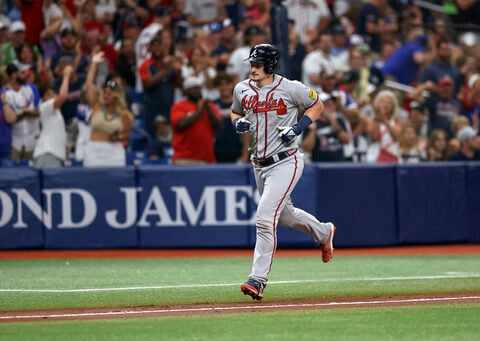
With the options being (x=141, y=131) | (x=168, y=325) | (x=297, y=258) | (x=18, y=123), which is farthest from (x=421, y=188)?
(x=168, y=325)

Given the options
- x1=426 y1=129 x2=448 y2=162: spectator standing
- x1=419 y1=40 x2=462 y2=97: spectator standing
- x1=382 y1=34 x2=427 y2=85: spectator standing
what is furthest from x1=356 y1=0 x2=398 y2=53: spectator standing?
x1=426 y1=129 x2=448 y2=162: spectator standing

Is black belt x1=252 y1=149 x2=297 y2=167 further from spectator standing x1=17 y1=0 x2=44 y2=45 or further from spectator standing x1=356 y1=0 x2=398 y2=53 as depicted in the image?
spectator standing x1=356 y1=0 x2=398 y2=53

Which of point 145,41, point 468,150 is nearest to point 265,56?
point 468,150

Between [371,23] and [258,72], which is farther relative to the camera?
[371,23]

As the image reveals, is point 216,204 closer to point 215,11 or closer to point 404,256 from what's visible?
point 404,256

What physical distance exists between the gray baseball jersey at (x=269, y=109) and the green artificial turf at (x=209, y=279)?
4.68ft

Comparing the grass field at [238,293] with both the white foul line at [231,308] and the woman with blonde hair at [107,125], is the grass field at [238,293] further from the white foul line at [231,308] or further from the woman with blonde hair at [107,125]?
the woman with blonde hair at [107,125]

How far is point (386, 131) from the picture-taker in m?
17.3

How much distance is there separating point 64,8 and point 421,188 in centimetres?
679

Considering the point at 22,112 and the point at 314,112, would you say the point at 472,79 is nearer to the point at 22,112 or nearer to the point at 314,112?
the point at 22,112

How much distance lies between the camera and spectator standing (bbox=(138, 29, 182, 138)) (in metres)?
17.2

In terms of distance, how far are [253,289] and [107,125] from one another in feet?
22.0

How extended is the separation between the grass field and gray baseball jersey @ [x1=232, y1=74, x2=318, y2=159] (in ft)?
4.68

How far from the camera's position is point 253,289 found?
969 centimetres
